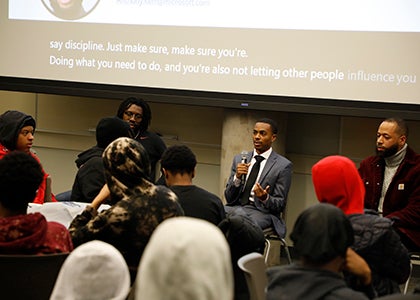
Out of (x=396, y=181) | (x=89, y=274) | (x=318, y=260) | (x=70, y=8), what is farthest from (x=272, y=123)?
(x=89, y=274)

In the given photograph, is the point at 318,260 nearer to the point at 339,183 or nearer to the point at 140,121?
the point at 339,183

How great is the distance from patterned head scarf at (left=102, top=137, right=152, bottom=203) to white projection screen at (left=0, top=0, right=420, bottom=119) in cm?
251

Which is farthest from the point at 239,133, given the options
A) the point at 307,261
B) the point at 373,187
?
the point at 307,261

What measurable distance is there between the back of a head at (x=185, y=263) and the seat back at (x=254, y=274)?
136 cm

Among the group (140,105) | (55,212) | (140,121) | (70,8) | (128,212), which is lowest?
(55,212)

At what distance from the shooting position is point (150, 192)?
3.13m

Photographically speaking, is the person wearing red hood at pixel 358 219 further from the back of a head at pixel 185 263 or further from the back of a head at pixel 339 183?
the back of a head at pixel 185 263

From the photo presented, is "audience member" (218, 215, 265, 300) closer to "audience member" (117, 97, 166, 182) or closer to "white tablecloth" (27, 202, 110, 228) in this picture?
"white tablecloth" (27, 202, 110, 228)

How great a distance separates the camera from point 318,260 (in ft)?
7.23

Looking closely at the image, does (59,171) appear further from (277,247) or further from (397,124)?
(397,124)

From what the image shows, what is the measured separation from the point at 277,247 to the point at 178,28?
201 cm

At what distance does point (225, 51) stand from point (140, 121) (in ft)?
2.93

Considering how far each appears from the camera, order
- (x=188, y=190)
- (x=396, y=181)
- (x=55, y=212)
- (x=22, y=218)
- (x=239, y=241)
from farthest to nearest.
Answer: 1. (x=396, y=181)
2. (x=188, y=190)
3. (x=55, y=212)
4. (x=239, y=241)
5. (x=22, y=218)

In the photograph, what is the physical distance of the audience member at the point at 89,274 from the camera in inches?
77.7
